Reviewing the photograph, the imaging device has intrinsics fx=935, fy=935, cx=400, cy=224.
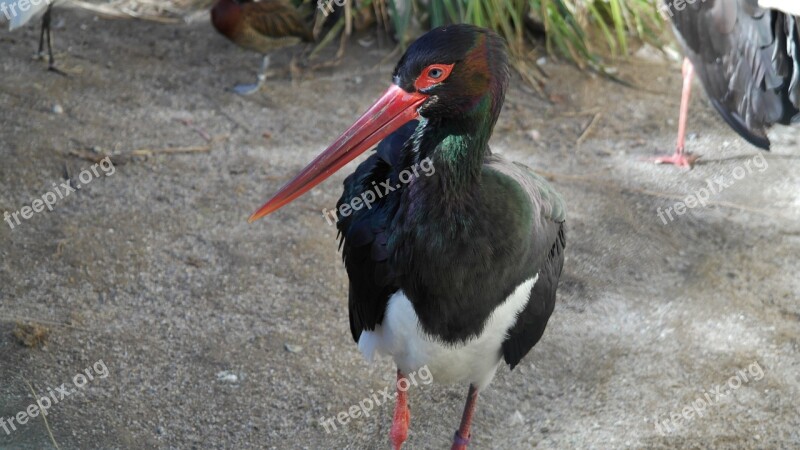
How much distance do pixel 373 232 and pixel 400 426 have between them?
2.66ft

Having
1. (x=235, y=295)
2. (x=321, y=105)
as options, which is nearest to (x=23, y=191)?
(x=235, y=295)

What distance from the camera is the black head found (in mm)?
2596

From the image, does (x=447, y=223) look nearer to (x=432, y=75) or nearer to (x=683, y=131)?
(x=432, y=75)

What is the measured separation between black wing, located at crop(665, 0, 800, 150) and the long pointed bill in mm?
2678

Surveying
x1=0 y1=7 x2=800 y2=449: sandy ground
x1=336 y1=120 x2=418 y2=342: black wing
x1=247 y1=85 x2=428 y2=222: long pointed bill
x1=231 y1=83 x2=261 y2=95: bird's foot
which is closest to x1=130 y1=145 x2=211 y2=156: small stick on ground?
x1=0 y1=7 x2=800 y2=449: sandy ground

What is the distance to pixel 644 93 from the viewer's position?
19.6 feet

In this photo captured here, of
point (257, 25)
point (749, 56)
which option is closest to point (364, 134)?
point (749, 56)

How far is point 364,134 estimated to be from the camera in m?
2.75

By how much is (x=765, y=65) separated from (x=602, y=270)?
4.70 ft

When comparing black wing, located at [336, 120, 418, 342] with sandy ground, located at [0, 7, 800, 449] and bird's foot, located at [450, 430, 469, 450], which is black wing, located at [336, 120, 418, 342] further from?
sandy ground, located at [0, 7, 800, 449]

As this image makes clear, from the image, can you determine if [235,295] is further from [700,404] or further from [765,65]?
[765,65]

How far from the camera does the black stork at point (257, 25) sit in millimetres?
5684

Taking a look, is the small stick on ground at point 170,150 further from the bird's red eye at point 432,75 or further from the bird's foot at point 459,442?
the bird's red eye at point 432,75

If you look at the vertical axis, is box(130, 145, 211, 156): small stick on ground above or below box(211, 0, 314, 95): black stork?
below
